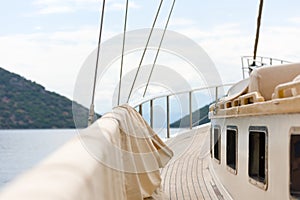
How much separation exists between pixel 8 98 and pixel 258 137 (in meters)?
2.58

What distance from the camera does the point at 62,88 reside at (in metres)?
5.09

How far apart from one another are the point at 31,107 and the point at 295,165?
9.22 ft

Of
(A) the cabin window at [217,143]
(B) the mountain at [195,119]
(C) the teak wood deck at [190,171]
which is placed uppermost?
(B) the mountain at [195,119]

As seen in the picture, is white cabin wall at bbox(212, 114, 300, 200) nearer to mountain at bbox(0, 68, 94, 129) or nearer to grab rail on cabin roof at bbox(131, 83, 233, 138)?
mountain at bbox(0, 68, 94, 129)

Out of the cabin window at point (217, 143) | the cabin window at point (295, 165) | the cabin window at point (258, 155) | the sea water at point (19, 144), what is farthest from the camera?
the cabin window at point (217, 143)

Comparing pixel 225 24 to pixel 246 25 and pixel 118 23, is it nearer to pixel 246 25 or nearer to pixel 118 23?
pixel 246 25

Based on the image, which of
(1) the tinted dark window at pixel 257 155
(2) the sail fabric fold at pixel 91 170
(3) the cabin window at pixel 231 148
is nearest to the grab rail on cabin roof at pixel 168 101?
(3) the cabin window at pixel 231 148

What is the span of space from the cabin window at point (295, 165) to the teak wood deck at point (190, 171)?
229 centimetres

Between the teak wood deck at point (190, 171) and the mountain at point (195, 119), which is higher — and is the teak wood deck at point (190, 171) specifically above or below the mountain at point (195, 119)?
below

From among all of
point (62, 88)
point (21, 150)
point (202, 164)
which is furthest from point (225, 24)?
point (21, 150)

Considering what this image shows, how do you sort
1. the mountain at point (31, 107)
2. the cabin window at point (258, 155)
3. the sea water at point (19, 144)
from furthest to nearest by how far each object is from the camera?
the mountain at point (31, 107) < the sea water at point (19, 144) < the cabin window at point (258, 155)

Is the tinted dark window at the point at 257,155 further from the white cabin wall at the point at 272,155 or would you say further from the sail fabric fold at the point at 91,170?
the sail fabric fold at the point at 91,170

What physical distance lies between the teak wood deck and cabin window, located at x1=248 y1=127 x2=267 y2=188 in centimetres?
142

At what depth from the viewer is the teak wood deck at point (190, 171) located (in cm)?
495
